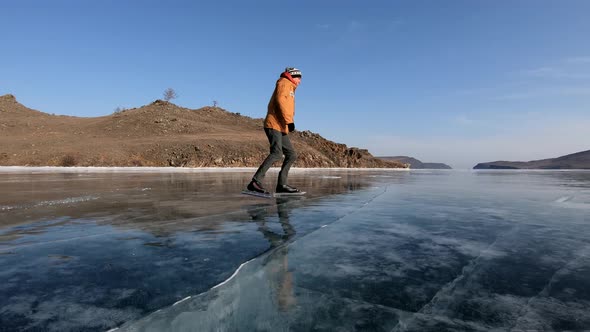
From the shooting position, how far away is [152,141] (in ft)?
124

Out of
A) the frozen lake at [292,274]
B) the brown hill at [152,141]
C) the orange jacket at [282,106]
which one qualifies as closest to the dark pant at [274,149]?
the orange jacket at [282,106]

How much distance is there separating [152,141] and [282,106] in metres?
34.8

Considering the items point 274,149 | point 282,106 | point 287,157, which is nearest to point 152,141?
point 287,157

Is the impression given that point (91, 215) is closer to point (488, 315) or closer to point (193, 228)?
point (193, 228)

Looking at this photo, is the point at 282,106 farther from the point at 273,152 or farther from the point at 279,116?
the point at 273,152

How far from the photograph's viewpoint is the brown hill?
31281 mm

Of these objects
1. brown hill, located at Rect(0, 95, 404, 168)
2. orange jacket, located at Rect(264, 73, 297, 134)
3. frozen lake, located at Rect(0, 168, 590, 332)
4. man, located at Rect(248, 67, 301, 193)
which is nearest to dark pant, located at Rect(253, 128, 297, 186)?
man, located at Rect(248, 67, 301, 193)

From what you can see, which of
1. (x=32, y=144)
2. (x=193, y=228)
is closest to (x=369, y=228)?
(x=193, y=228)

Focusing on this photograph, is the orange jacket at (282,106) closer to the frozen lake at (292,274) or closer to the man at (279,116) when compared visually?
the man at (279,116)

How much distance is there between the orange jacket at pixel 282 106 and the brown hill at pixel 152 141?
2822cm

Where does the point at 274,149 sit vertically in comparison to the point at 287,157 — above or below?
above

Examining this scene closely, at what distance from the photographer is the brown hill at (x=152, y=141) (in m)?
31.3

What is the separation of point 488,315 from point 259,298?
3.46ft

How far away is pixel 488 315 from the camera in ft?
5.08
